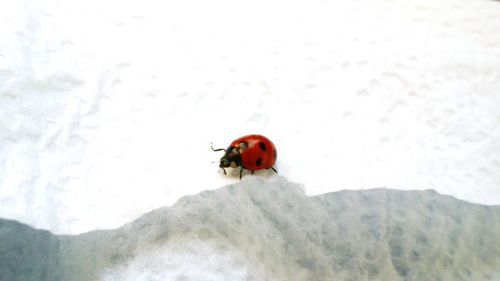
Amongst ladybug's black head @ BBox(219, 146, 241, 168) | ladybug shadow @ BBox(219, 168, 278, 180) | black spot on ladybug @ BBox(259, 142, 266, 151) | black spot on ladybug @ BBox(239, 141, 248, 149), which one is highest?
black spot on ladybug @ BBox(259, 142, 266, 151)

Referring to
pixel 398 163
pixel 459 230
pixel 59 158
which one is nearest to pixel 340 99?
pixel 398 163

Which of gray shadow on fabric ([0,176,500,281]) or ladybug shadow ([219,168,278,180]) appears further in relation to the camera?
ladybug shadow ([219,168,278,180])

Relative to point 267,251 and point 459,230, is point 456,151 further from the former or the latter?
point 267,251

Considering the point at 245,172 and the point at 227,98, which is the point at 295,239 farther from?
the point at 227,98

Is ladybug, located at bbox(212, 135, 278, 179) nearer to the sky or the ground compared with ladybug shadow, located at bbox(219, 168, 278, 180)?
nearer to the sky

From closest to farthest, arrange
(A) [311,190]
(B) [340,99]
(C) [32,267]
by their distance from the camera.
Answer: (C) [32,267] < (A) [311,190] < (B) [340,99]
